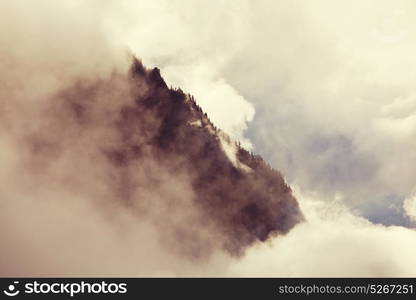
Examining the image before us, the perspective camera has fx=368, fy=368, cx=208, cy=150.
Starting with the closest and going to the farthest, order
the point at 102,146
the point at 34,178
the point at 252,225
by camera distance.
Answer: the point at 34,178 → the point at 102,146 → the point at 252,225

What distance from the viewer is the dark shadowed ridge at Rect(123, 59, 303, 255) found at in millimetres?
74500

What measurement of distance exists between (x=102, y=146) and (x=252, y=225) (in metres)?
34.6

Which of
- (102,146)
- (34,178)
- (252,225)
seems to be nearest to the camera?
(34,178)

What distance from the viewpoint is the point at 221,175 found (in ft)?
267

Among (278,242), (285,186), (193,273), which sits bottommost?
(193,273)

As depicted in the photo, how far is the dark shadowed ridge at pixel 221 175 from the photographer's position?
2933 inches

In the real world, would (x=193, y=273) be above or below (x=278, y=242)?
below

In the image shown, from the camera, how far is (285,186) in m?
74.2

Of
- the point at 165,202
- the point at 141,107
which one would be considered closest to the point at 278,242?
the point at 165,202

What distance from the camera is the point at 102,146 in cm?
7212

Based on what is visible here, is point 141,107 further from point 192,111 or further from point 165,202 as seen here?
point 165,202

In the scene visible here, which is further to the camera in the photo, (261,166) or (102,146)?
(261,166)

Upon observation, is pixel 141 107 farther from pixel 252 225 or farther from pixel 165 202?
pixel 252 225

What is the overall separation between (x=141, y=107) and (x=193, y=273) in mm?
34108
